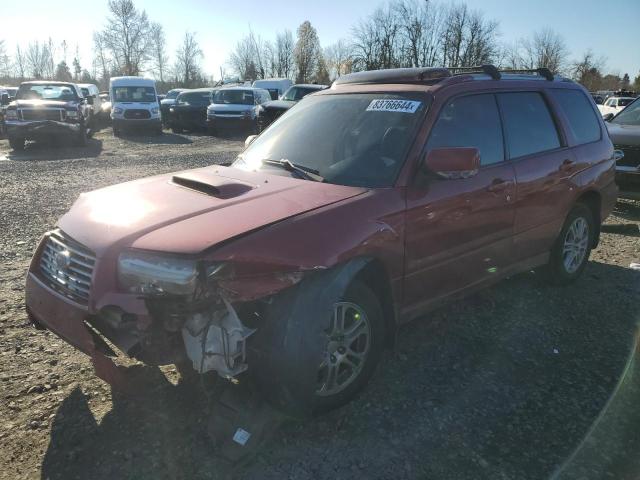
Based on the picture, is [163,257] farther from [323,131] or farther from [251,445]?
[323,131]

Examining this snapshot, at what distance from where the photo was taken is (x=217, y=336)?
2.39 metres

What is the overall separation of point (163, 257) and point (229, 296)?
0.35 metres

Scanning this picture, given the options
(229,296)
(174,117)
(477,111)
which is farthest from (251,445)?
(174,117)

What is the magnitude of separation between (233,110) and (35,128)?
24.0ft

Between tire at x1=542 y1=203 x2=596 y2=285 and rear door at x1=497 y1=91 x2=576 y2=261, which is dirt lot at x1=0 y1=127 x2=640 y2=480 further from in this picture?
rear door at x1=497 y1=91 x2=576 y2=261

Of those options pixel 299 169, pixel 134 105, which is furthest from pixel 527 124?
pixel 134 105

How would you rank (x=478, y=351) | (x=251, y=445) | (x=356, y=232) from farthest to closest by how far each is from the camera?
(x=478, y=351) → (x=356, y=232) → (x=251, y=445)

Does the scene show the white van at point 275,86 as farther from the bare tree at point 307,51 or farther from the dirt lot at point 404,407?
the bare tree at point 307,51

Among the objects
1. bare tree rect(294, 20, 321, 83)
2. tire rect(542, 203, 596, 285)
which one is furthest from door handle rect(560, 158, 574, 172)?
bare tree rect(294, 20, 321, 83)

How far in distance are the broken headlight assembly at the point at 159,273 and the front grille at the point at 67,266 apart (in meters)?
0.24

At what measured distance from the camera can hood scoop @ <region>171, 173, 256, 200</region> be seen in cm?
294

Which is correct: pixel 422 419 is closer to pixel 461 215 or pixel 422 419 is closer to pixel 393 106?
pixel 461 215

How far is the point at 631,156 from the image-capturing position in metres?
7.79

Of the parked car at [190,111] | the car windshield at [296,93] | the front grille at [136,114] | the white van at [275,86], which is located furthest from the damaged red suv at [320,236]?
the white van at [275,86]
